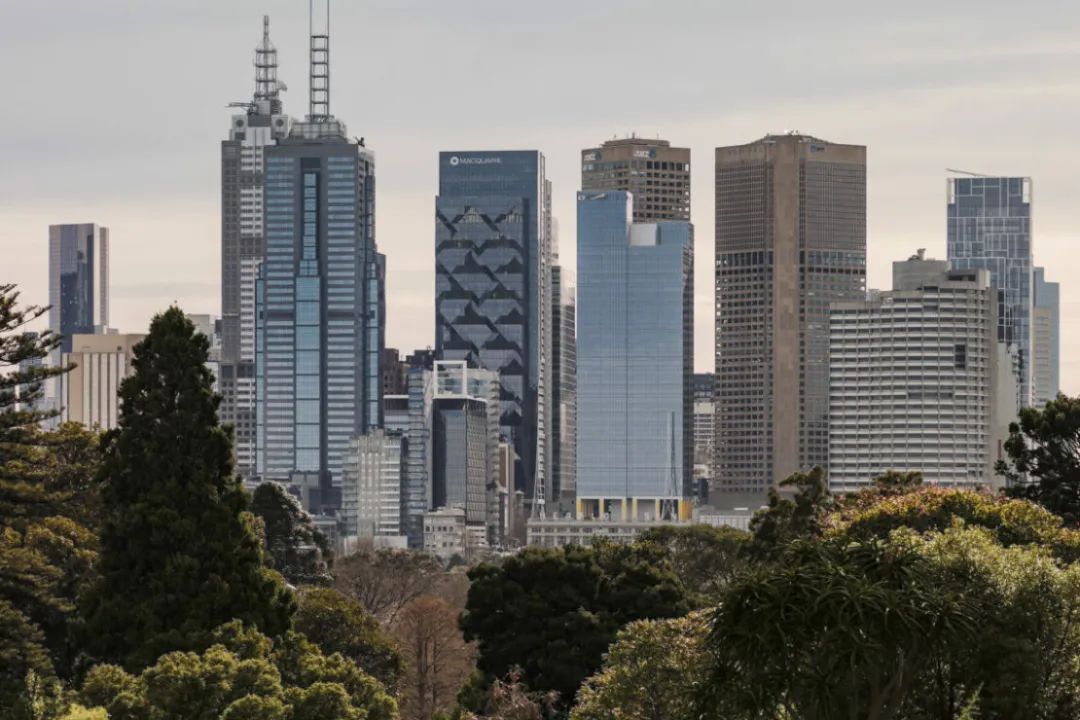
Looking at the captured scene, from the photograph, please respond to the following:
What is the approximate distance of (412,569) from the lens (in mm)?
129500

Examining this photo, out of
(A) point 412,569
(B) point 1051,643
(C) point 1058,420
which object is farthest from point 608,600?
(A) point 412,569

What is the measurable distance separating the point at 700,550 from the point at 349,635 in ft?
98.9

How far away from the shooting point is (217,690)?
51.2 meters

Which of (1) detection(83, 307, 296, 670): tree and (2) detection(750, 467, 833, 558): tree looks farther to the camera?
(2) detection(750, 467, 833, 558): tree

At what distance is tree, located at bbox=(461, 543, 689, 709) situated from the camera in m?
68.9

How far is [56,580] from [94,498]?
8.64 metres

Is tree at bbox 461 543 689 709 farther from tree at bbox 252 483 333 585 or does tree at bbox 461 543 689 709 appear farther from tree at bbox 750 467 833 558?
tree at bbox 252 483 333 585

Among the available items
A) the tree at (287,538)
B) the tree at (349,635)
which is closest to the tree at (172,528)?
the tree at (349,635)

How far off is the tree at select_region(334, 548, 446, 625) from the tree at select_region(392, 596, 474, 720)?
959 centimetres

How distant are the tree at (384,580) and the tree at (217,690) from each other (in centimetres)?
5602

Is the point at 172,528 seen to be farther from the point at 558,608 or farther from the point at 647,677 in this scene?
the point at 558,608

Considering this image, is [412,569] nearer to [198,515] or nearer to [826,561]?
[198,515]

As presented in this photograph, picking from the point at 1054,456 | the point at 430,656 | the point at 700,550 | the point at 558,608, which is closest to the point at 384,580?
the point at 430,656

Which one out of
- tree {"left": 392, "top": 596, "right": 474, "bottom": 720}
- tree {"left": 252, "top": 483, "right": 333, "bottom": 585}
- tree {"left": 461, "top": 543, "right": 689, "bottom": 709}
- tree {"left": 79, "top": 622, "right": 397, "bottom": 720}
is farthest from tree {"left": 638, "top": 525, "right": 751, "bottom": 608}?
tree {"left": 79, "top": 622, "right": 397, "bottom": 720}
